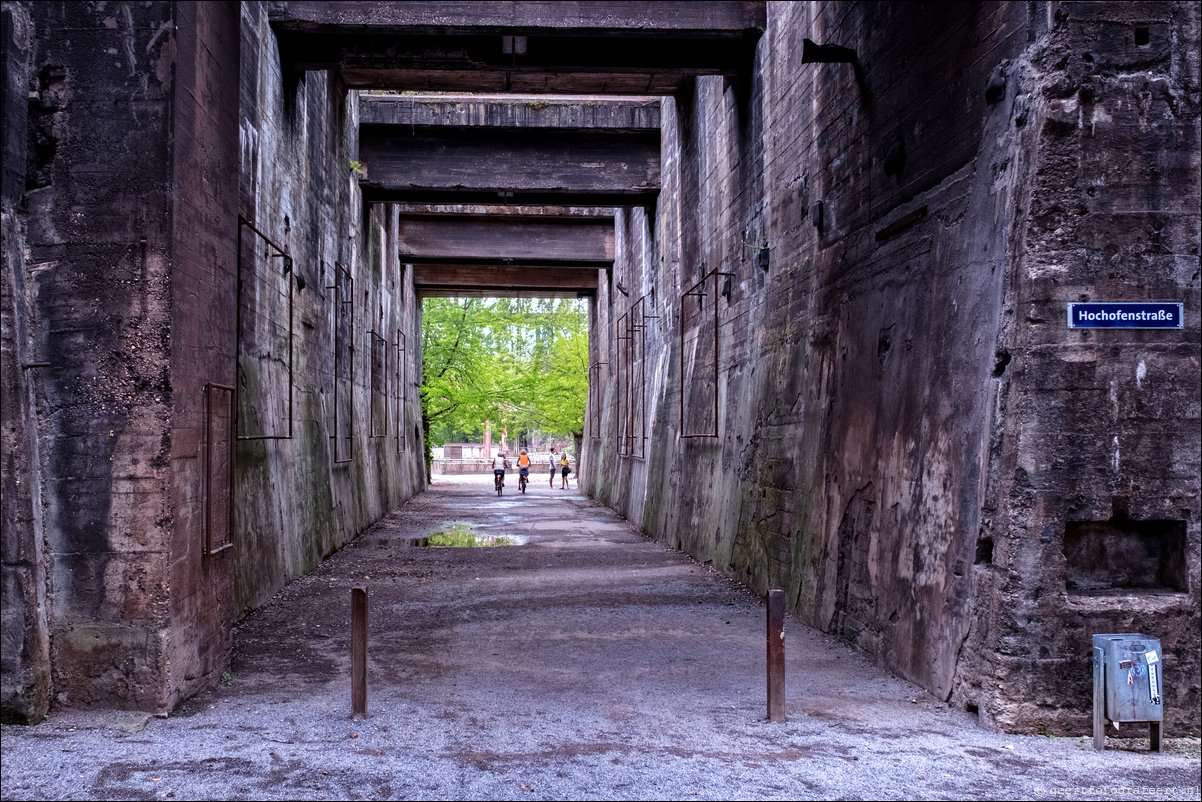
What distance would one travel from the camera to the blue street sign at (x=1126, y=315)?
18.1 feet

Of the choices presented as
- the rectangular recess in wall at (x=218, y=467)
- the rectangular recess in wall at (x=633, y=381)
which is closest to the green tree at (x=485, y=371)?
the rectangular recess in wall at (x=633, y=381)

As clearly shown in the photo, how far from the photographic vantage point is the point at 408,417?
2923 cm

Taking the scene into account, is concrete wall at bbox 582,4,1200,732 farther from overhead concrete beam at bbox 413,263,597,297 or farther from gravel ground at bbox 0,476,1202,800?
overhead concrete beam at bbox 413,263,597,297

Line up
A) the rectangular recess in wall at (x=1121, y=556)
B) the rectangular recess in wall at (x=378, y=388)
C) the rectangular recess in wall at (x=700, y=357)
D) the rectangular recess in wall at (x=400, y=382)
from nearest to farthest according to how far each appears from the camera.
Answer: the rectangular recess in wall at (x=1121, y=556), the rectangular recess in wall at (x=700, y=357), the rectangular recess in wall at (x=378, y=388), the rectangular recess in wall at (x=400, y=382)

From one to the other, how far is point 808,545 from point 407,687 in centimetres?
398

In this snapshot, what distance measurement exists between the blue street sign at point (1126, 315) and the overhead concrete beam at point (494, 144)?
13.1 metres

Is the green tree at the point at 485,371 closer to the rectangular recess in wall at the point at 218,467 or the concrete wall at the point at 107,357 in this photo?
the rectangular recess in wall at the point at 218,467

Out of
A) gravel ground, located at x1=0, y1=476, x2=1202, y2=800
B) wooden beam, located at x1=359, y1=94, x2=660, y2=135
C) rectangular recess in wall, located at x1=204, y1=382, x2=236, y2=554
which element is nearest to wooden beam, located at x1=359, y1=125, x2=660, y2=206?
wooden beam, located at x1=359, y1=94, x2=660, y2=135

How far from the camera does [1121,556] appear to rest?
5.67 metres

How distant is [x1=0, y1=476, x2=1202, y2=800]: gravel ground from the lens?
4.64 meters

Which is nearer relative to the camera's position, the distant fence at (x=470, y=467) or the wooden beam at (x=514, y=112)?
the wooden beam at (x=514, y=112)

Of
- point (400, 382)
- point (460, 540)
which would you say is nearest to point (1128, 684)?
point (460, 540)

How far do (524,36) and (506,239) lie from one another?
12.1 meters

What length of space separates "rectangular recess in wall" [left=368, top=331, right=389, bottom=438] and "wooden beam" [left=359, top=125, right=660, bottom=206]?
338cm
